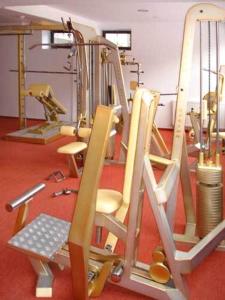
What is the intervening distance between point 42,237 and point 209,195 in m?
0.99

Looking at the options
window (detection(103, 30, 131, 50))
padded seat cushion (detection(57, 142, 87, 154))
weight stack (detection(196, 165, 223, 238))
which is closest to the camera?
weight stack (detection(196, 165, 223, 238))

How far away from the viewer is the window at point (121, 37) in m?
7.09

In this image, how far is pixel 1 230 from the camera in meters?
2.55

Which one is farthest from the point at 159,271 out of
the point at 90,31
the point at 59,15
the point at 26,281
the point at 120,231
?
the point at 59,15

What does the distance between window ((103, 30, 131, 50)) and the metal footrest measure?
18.1ft

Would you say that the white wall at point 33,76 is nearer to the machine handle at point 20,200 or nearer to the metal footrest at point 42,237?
the metal footrest at point 42,237

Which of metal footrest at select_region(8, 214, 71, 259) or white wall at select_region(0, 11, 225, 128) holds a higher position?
white wall at select_region(0, 11, 225, 128)

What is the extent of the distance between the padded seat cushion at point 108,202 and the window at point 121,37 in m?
5.61

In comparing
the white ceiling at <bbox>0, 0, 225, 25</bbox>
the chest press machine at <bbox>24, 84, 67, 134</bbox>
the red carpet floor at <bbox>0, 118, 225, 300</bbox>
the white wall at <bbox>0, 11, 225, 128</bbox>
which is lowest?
the red carpet floor at <bbox>0, 118, 225, 300</bbox>

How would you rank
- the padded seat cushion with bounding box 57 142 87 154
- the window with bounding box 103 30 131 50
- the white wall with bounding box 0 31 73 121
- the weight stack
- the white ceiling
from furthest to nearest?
the white wall with bounding box 0 31 73 121 → the window with bounding box 103 30 131 50 → the white ceiling → the padded seat cushion with bounding box 57 142 87 154 → the weight stack

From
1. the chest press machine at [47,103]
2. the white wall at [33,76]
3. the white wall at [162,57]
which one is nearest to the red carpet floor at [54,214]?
the chest press machine at [47,103]

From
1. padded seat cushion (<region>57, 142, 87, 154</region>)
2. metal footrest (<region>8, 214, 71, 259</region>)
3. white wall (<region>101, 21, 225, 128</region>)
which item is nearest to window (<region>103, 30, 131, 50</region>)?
white wall (<region>101, 21, 225, 128</region>)

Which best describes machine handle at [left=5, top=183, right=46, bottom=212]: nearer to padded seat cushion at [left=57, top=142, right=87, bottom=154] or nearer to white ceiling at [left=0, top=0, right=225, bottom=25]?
padded seat cushion at [left=57, top=142, right=87, bottom=154]

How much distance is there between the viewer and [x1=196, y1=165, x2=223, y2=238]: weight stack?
7.05 ft
